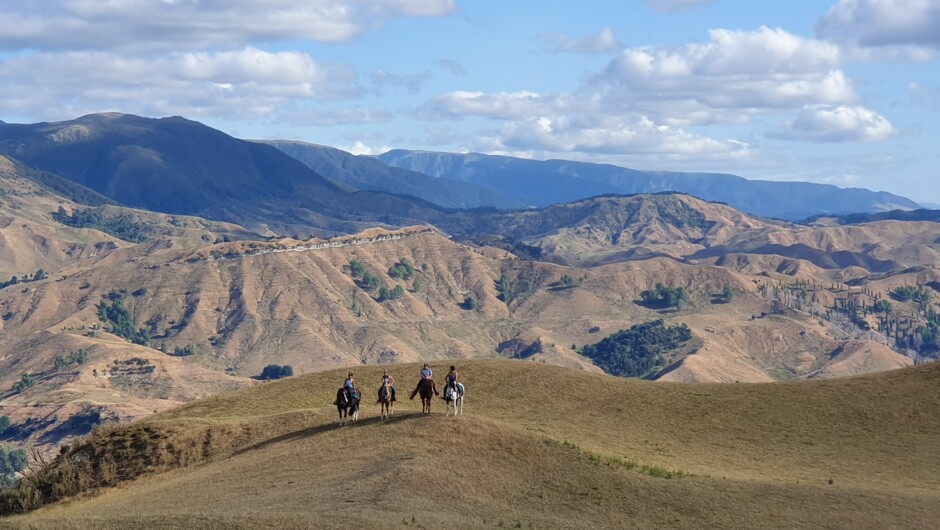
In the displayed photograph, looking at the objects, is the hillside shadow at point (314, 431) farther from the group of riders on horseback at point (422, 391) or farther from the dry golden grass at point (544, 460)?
the group of riders on horseback at point (422, 391)

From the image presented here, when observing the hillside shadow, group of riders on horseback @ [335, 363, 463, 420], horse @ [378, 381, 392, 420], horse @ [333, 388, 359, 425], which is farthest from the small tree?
horse @ [378, 381, 392, 420]

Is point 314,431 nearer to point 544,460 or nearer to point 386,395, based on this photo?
point 386,395

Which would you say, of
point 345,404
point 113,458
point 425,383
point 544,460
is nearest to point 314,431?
point 345,404

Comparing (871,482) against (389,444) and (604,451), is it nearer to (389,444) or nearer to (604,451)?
(604,451)

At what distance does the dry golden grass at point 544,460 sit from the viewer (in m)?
46.5

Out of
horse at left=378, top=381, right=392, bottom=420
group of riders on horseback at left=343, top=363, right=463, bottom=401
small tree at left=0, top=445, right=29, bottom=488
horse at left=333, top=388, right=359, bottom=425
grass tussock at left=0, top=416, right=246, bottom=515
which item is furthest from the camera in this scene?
small tree at left=0, top=445, right=29, bottom=488

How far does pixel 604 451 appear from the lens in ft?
196

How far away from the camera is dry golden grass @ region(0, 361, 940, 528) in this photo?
4650cm

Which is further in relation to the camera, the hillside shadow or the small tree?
the small tree

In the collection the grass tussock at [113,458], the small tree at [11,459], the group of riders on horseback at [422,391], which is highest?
the group of riders on horseback at [422,391]

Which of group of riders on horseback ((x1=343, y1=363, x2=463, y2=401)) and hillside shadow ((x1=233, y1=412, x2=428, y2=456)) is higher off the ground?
group of riders on horseback ((x1=343, y1=363, x2=463, y2=401))

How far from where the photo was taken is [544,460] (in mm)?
53469

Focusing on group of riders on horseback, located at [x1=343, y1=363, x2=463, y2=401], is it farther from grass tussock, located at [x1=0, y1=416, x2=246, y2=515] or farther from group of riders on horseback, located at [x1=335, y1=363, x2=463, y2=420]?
grass tussock, located at [x1=0, y1=416, x2=246, y2=515]

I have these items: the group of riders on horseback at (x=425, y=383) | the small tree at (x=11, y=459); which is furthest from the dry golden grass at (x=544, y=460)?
the small tree at (x=11, y=459)
